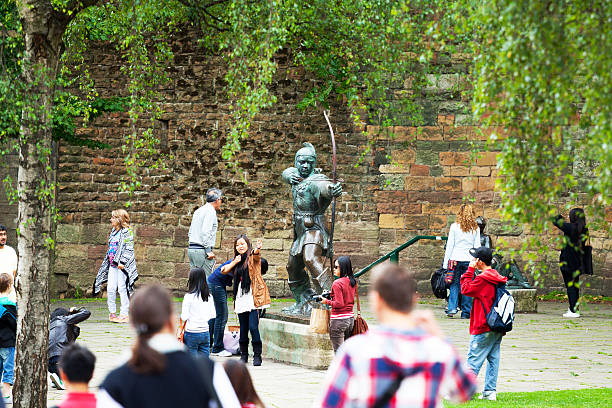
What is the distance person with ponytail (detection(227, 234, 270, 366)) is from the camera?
897cm

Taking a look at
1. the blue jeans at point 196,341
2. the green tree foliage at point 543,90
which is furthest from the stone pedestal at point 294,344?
the green tree foliage at point 543,90

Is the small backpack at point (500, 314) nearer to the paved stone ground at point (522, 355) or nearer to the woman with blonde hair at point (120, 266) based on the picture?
the paved stone ground at point (522, 355)

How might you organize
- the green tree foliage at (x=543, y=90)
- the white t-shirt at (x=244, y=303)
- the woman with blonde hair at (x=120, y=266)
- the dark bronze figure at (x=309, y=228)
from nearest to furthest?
the green tree foliage at (x=543, y=90) < the white t-shirt at (x=244, y=303) < the dark bronze figure at (x=309, y=228) < the woman with blonde hair at (x=120, y=266)

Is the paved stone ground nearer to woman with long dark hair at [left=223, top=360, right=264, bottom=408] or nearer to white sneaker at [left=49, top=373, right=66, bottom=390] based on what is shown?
white sneaker at [left=49, top=373, right=66, bottom=390]

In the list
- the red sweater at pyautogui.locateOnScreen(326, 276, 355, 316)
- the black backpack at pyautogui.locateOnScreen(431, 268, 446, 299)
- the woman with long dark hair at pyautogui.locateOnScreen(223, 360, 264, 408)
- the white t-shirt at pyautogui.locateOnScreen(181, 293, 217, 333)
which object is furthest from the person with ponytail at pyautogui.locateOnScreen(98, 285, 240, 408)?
the black backpack at pyautogui.locateOnScreen(431, 268, 446, 299)

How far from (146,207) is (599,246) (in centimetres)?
770

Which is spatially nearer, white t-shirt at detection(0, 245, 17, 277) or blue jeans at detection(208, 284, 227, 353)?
white t-shirt at detection(0, 245, 17, 277)

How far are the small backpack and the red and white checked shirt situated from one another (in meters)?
4.34

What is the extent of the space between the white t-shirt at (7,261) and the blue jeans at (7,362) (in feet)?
5.14

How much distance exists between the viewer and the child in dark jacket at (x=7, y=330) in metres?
7.25

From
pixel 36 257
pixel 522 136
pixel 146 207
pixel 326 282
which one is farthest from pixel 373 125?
pixel 522 136

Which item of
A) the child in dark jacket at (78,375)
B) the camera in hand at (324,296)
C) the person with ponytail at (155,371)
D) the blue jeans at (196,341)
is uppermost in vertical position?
the person with ponytail at (155,371)

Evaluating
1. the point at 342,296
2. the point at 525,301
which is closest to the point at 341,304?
the point at 342,296

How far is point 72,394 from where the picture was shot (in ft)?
11.7
